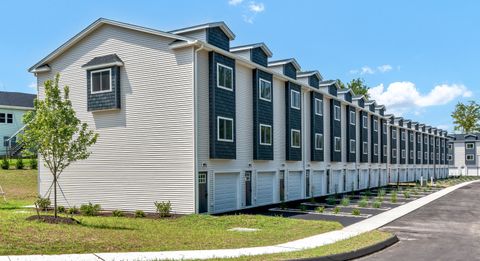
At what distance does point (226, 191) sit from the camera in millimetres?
24734

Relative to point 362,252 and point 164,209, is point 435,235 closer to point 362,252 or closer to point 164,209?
point 362,252

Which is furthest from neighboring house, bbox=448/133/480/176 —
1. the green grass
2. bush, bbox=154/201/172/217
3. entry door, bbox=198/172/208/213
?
the green grass

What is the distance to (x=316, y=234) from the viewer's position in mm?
16094

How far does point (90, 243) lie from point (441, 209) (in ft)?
71.7

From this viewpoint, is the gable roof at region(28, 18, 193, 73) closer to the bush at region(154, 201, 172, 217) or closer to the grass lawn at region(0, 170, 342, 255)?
the bush at region(154, 201, 172, 217)

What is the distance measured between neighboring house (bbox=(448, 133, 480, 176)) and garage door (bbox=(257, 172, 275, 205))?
80424 millimetres

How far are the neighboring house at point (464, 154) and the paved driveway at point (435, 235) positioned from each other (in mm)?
81140

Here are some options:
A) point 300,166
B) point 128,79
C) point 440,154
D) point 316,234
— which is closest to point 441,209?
point 300,166

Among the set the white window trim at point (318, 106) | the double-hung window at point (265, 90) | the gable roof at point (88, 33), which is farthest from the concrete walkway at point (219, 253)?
the white window trim at point (318, 106)

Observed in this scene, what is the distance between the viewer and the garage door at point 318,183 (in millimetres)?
36237

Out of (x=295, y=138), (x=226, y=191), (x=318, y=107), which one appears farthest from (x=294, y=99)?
(x=226, y=191)

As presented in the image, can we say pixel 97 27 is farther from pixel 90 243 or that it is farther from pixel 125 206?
pixel 90 243

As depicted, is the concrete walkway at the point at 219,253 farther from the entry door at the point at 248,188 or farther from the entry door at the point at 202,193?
the entry door at the point at 248,188

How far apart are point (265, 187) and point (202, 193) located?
737 cm
